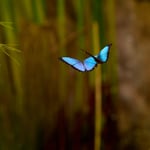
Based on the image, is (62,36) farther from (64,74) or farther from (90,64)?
(90,64)

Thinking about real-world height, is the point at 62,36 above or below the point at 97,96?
above

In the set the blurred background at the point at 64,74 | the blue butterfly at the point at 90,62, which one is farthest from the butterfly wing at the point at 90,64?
the blurred background at the point at 64,74

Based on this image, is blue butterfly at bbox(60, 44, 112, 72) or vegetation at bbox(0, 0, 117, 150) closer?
blue butterfly at bbox(60, 44, 112, 72)

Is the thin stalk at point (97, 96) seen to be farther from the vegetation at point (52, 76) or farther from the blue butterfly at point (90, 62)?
the blue butterfly at point (90, 62)

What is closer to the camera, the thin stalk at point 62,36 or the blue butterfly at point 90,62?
the blue butterfly at point 90,62

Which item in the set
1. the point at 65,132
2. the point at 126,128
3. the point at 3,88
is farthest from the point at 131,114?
the point at 3,88

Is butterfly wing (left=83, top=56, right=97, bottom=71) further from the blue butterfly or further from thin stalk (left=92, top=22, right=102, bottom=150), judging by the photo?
thin stalk (left=92, top=22, right=102, bottom=150)

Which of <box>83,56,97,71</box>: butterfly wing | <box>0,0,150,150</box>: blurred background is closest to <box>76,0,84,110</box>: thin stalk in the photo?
<box>0,0,150,150</box>: blurred background

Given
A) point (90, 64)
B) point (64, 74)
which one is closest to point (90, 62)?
point (90, 64)
